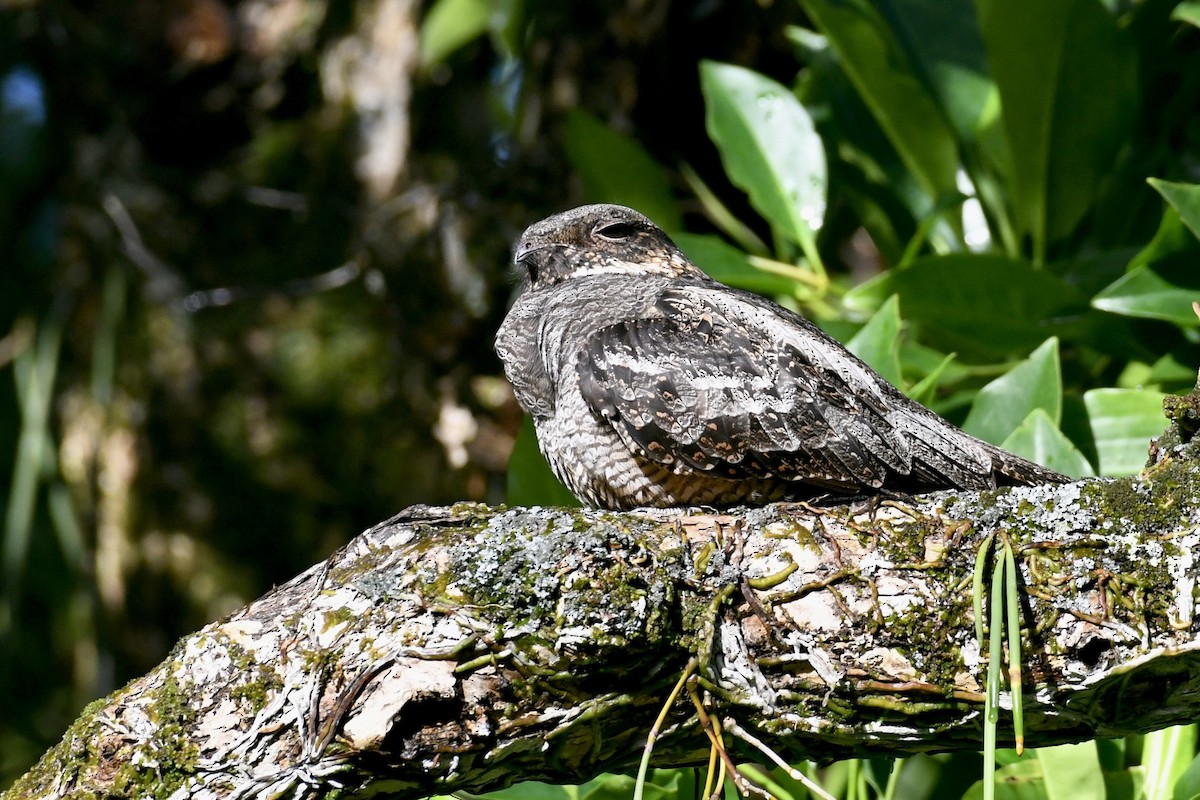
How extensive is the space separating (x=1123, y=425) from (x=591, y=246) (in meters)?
1.22

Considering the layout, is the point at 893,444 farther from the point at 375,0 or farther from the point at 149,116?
the point at 149,116

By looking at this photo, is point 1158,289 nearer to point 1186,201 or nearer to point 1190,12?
point 1186,201

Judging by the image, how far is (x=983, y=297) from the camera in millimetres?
2570

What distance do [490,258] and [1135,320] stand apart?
2.09 meters

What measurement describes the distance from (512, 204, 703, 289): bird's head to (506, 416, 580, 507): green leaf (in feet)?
1.28

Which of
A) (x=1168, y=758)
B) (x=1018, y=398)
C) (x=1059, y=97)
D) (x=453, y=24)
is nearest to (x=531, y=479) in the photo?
(x=1018, y=398)

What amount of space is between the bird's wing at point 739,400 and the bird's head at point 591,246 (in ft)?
2.04

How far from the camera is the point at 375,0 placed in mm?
4289

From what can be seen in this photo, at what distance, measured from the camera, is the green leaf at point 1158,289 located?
2352 mm

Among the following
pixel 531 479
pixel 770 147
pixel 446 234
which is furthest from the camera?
pixel 446 234

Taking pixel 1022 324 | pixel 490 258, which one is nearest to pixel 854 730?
pixel 1022 324

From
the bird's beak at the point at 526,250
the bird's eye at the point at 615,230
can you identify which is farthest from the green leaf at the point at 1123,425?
the bird's beak at the point at 526,250

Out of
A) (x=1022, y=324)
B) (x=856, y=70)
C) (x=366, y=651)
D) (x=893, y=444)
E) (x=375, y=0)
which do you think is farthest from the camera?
(x=375, y=0)

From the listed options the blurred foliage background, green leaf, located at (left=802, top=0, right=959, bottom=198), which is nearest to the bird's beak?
the blurred foliage background
